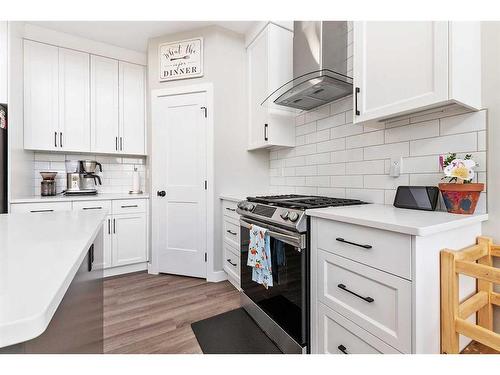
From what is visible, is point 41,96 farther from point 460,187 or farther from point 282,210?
point 460,187

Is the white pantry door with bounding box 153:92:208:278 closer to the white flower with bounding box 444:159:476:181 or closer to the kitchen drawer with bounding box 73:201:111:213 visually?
the kitchen drawer with bounding box 73:201:111:213

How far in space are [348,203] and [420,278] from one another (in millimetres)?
767

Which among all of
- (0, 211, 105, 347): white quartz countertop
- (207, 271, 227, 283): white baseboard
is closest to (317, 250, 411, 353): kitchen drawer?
(0, 211, 105, 347): white quartz countertop

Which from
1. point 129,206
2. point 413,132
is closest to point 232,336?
point 413,132

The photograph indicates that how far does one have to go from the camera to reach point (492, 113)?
121 cm

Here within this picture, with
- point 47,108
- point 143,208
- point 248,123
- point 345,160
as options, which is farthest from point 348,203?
point 47,108

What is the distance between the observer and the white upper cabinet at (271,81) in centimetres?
239

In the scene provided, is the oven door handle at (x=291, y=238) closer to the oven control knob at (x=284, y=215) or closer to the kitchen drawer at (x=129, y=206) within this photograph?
the oven control knob at (x=284, y=215)

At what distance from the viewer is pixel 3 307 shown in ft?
1.32

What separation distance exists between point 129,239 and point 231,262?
1273 millimetres

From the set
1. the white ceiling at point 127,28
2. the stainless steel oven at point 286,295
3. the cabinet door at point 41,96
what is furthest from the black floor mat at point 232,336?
the white ceiling at point 127,28

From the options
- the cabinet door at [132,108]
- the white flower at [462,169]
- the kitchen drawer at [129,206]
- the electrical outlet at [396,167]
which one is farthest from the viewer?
the cabinet door at [132,108]

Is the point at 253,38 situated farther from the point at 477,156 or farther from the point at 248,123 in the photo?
the point at 477,156

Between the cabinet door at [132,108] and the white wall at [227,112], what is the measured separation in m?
0.37
